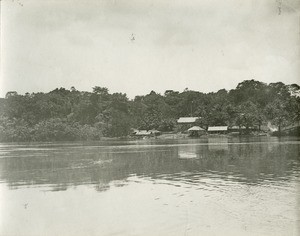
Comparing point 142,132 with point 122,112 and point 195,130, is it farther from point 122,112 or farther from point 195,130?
point 195,130

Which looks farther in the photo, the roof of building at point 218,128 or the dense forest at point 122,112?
the roof of building at point 218,128

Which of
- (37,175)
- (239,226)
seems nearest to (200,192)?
(239,226)

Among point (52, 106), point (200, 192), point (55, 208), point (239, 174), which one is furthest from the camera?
point (52, 106)

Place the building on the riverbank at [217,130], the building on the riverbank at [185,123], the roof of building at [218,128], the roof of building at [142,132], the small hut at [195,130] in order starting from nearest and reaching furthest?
1. the roof of building at [218,128]
2. the building on the riverbank at [217,130]
3. the small hut at [195,130]
4. the roof of building at [142,132]
5. the building on the riverbank at [185,123]

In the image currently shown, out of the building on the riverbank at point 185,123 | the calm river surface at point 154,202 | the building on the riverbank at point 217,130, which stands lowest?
the calm river surface at point 154,202

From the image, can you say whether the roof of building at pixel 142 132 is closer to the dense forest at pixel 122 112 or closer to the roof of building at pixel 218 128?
the dense forest at pixel 122 112

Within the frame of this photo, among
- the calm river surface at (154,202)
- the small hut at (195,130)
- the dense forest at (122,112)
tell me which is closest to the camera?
the calm river surface at (154,202)

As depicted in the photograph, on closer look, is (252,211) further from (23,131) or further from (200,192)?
(23,131)

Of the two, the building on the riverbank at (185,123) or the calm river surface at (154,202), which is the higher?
the building on the riverbank at (185,123)

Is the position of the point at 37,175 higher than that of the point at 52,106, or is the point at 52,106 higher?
the point at 52,106

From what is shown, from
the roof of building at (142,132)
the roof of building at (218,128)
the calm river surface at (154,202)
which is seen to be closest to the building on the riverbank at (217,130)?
the roof of building at (218,128)
